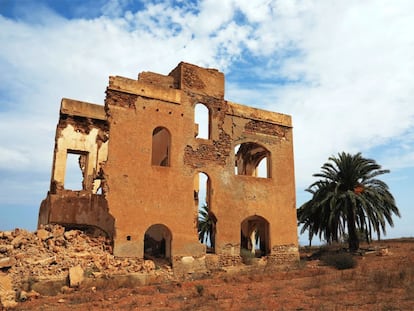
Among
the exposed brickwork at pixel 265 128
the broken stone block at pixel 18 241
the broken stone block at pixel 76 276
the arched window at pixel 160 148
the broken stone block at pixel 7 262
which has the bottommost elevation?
the broken stone block at pixel 76 276

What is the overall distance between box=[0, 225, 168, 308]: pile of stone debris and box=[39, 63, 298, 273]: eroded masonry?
0.48 meters

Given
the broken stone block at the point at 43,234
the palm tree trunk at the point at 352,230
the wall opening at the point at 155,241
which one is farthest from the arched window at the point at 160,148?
the palm tree trunk at the point at 352,230

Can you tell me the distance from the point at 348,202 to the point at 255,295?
9976 mm

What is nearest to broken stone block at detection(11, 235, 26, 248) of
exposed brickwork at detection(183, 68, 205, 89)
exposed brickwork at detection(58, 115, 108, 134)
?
exposed brickwork at detection(58, 115, 108, 134)

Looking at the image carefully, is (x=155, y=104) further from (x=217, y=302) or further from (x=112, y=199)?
(x=217, y=302)

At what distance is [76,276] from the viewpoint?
11547 millimetres

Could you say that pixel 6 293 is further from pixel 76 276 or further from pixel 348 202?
pixel 348 202

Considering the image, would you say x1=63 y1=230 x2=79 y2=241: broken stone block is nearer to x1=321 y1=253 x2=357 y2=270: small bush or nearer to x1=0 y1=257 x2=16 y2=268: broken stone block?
x1=0 y1=257 x2=16 y2=268: broken stone block

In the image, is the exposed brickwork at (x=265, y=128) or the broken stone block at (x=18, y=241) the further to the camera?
the exposed brickwork at (x=265, y=128)

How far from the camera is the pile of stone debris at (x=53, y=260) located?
1106cm

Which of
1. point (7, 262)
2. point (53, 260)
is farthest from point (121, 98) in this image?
point (7, 262)

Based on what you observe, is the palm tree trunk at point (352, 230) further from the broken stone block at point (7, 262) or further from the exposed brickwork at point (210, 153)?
the broken stone block at point (7, 262)

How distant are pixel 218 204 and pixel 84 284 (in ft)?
18.8

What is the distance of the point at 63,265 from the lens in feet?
39.0
